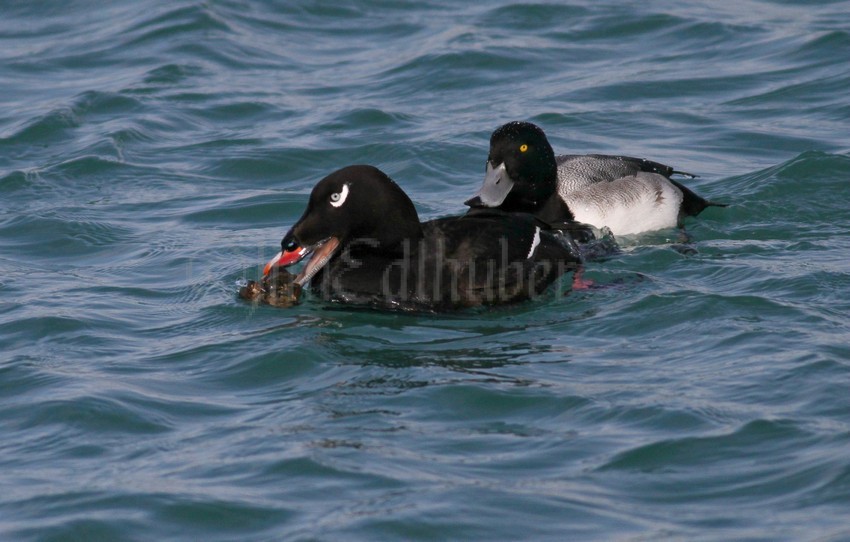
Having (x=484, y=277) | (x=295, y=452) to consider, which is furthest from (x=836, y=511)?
(x=484, y=277)

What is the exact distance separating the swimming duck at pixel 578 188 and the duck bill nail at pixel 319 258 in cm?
187

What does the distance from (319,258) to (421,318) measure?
795mm

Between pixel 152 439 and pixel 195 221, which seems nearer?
pixel 152 439

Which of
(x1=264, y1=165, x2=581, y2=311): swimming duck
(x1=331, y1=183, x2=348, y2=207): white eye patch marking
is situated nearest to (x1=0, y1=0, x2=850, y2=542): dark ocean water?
(x1=264, y1=165, x2=581, y2=311): swimming duck

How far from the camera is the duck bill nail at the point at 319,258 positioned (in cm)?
828

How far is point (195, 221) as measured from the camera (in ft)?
36.2

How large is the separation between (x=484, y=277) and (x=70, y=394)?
104 inches

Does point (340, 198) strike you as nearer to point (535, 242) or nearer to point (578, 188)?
point (535, 242)

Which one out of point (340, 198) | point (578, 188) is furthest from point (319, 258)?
point (578, 188)

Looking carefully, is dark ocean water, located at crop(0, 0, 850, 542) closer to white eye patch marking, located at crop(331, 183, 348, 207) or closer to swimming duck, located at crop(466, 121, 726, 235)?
swimming duck, located at crop(466, 121, 726, 235)

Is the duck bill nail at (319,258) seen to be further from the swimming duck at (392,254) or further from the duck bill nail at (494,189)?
the duck bill nail at (494,189)

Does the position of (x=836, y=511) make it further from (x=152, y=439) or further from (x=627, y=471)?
(x=152, y=439)

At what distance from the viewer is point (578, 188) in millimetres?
10195

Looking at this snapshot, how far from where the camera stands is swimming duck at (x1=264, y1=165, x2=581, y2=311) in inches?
320
